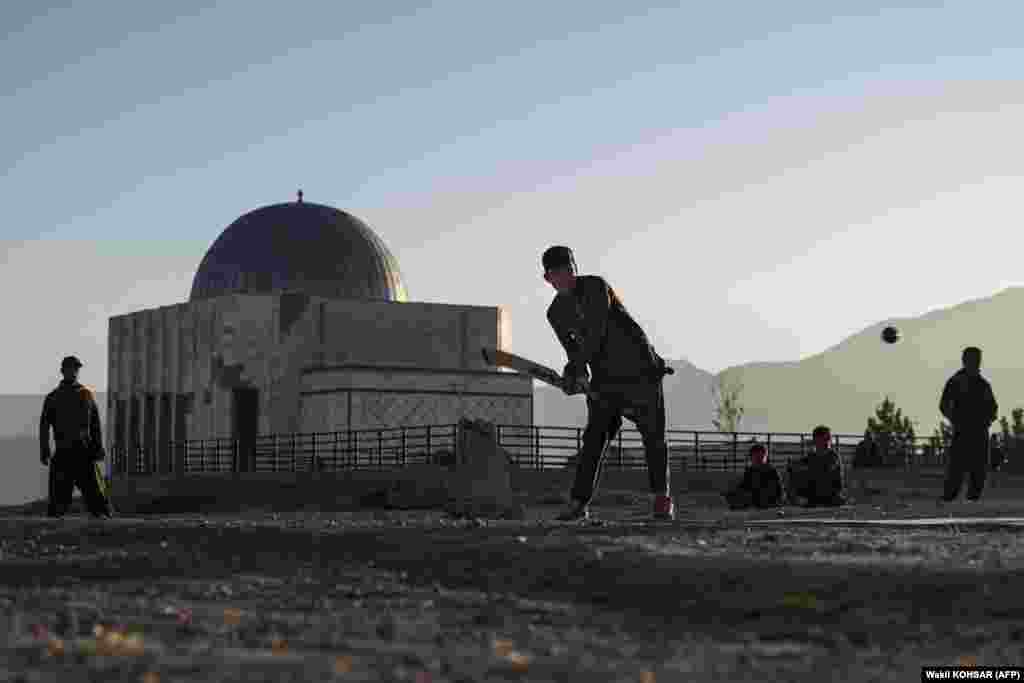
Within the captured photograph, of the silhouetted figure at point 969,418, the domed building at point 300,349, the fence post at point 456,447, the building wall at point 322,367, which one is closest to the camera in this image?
the fence post at point 456,447

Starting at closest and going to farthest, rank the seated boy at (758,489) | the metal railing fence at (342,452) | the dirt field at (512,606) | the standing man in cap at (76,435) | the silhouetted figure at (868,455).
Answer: the dirt field at (512,606), the standing man in cap at (76,435), the seated boy at (758,489), the silhouetted figure at (868,455), the metal railing fence at (342,452)

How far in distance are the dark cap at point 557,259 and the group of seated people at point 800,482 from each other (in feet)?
16.2

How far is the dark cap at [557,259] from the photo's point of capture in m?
11.8

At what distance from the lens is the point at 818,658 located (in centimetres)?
558

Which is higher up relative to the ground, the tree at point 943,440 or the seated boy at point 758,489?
the tree at point 943,440

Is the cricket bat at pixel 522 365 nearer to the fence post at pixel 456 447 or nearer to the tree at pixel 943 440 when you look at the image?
the fence post at pixel 456 447

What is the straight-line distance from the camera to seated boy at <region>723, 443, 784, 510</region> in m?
16.4

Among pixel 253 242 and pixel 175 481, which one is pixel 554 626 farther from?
pixel 253 242

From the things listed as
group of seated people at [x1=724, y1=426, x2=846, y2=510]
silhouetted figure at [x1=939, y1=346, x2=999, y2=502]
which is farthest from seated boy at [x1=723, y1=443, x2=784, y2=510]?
silhouetted figure at [x1=939, y1=346, x2=999, y2=502]

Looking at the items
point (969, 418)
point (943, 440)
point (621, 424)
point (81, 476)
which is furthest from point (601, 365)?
point (943, 440)

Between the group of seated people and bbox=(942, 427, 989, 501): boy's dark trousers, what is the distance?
3433 millimetres

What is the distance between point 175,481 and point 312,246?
12710mm

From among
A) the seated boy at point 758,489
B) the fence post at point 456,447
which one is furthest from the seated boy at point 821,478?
the fence post at point 456,447

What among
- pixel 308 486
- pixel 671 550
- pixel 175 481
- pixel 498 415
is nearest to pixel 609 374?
pixel 671 550
